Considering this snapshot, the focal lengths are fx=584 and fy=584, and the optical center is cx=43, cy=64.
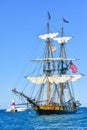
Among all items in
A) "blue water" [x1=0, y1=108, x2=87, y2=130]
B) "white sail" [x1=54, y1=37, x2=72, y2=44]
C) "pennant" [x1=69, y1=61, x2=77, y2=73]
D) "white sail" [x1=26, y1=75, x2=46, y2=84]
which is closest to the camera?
"blue water" [x1=0, y1=108, x2=87, y2=130]

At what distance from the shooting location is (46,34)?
14700 centimetres

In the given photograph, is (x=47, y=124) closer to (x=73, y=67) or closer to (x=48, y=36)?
(x=73, y=67)

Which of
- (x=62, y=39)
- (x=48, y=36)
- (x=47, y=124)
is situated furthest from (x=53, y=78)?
(x=47, y=124)

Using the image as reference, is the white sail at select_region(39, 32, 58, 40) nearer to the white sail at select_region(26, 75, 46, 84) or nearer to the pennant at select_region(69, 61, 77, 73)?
the pennant at select_region(69, 61, 77, 73)

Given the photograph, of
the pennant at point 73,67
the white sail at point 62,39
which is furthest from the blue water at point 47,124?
the white sail at point 62,39

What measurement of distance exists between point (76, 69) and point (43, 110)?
17.0 metres

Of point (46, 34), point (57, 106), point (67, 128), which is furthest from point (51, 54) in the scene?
point (67, 128)

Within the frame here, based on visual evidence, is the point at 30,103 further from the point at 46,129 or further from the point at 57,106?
the point at 46,129

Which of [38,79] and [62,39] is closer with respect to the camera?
[38,79]

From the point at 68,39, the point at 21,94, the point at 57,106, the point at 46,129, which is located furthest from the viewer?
the point at 68,39

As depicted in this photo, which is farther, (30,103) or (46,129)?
(30,103)

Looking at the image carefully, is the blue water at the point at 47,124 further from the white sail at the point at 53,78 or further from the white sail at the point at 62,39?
the white sail at the point at 62,39

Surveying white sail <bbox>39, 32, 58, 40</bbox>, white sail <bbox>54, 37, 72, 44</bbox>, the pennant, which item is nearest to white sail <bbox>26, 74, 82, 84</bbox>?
the pennant

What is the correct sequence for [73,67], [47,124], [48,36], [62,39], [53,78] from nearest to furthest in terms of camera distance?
[47,124] < [48,36] < [53,78] < [73,67] < [62,39]
